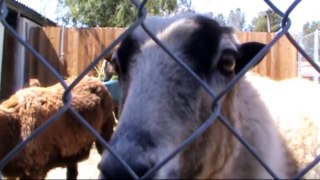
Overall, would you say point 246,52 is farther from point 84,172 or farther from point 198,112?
point 84,172

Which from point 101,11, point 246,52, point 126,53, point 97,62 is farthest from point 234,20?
point 101,11

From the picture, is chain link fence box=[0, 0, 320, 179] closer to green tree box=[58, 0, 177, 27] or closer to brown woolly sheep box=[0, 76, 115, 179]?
brown woolly sheep box=[0, 76, 115, 179]

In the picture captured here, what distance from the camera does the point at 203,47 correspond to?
2482 mm

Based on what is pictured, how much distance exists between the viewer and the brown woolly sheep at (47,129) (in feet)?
21.4

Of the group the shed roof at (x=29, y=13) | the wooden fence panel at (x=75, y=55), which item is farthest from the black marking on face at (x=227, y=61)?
the wooden fence panel at (x=75, y=55)

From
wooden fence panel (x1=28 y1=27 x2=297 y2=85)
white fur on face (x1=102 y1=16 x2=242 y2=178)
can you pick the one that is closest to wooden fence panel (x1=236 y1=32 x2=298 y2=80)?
wooden fence panel (x1=28 y1=27 x2=297 y2=85)

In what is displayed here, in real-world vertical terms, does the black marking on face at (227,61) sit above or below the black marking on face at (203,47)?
below

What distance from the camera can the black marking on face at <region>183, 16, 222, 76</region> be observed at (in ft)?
7.99

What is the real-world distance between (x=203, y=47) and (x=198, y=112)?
1.09 ft

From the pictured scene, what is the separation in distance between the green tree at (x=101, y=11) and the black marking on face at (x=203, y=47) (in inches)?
783

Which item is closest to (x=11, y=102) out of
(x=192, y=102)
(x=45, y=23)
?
(x=192, y=102)

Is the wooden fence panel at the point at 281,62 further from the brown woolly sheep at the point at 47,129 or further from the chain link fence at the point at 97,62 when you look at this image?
the chain link fence at the point at 97,62

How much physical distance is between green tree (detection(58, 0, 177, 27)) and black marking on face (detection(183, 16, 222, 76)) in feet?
65.2

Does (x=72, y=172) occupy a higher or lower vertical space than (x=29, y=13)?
lower
